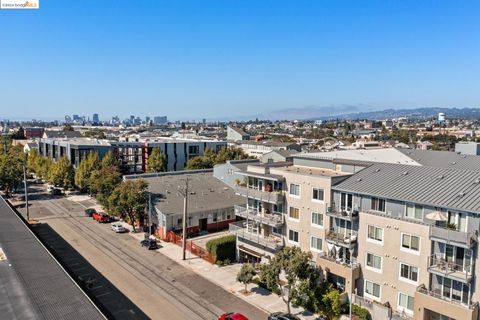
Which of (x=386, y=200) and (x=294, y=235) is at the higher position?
(x=386, y=200)

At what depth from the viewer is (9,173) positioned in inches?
3012

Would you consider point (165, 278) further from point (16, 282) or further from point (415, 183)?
point (415, 183)

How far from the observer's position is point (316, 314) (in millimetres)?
31656

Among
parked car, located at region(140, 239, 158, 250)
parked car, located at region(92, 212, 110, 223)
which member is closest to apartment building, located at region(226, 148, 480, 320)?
parked car, located at region(140, 239, 158, 250)

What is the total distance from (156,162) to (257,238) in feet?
189

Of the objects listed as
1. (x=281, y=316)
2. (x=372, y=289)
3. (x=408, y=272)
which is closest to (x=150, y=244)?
(x=281, y=316)

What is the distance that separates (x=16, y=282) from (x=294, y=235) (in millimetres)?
23095

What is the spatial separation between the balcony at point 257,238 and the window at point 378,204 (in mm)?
10591

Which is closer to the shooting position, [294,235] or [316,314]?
[316,314]

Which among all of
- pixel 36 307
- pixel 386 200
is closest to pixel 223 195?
pixel 386 200

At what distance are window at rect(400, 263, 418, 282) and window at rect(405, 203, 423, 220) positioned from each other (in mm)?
3615

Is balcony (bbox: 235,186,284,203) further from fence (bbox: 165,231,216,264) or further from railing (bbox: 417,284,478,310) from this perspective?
railing (bbox: 417,284,478,310)

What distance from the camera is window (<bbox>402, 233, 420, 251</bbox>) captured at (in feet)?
90.7

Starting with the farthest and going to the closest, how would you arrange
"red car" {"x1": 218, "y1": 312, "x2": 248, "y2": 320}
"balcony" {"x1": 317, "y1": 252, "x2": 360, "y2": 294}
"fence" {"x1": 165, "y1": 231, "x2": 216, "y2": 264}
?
"fence" {"x1": 165, "y1": 231, "x2": 216, "y2": 264}, "balcony" {"x1": 317, "y1": 252, "x2": 360, "y2": 294}, "red car" {"x1": 218, "y1": 312, "x2": 248, "y2": 320}
